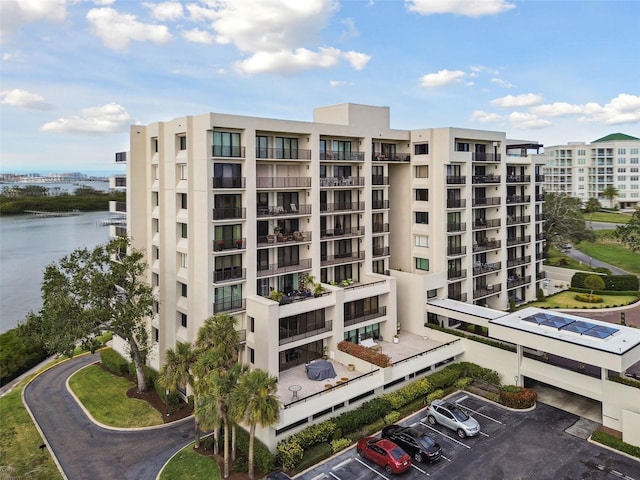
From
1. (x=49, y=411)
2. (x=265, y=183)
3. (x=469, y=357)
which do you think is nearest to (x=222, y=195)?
(x=265, y=183)

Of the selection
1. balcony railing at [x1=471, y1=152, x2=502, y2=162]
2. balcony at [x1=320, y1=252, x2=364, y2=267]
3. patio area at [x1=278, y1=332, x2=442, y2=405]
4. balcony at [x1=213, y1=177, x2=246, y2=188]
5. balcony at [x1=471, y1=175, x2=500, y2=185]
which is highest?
balcony railing at [x1=471, y1=152, x2=502, y2=162]

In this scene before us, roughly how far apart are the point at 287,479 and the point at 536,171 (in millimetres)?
40468

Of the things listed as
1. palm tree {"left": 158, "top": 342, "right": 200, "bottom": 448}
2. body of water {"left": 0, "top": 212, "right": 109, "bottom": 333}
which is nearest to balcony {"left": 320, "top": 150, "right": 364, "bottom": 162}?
palm tree {"left": 158, "top": 342, "right": 200, "bottom": 448}

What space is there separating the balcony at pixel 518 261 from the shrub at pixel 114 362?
3604 cm

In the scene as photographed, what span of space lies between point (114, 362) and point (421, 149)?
30.8m

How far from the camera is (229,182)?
30.5m

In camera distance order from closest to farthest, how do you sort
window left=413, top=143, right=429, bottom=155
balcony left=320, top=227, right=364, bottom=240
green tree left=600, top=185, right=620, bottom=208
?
balcony left=320, top=227, right=364, bottom=240
window left=413, top=143, right=429, bottom=155
green tree left=600, top=185, right=620, bottom=208

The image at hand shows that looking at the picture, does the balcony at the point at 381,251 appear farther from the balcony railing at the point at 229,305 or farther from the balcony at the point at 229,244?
the balcony railing at the point at 229,305

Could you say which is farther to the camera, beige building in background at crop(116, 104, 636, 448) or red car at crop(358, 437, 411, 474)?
beige building in background at crop(116, 104, 636, 448)

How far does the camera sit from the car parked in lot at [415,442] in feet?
77.5

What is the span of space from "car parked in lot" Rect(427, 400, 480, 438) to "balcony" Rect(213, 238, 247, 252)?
50.9 feet

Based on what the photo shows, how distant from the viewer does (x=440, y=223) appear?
1608 inches

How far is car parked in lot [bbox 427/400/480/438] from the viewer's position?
84.7 feet

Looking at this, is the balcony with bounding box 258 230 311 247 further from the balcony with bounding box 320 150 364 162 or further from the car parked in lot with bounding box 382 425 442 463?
the car parked in lot with bounding box 382 425 442 463
